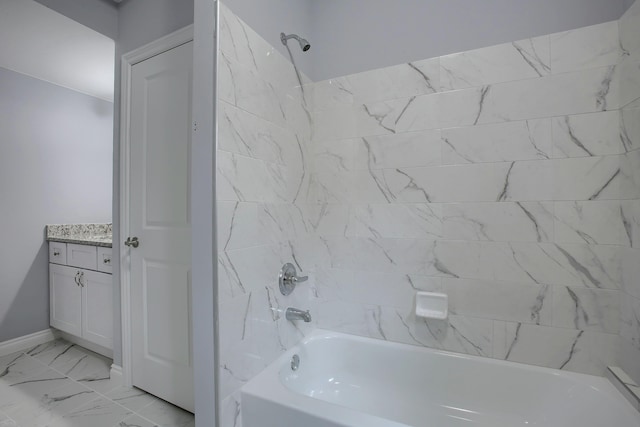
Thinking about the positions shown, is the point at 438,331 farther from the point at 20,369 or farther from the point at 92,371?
the point at 20,369

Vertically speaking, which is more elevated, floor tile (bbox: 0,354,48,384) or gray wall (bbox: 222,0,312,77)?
gray wall (bbox: 222,0,312,77)

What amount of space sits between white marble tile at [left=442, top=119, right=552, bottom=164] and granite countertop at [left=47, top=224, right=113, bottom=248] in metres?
2.65

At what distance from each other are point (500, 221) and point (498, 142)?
39cm

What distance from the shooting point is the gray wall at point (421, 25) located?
1.25 m

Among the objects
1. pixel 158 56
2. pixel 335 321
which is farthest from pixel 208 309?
pixel 158 56

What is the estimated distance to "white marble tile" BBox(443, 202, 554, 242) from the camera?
1271mm

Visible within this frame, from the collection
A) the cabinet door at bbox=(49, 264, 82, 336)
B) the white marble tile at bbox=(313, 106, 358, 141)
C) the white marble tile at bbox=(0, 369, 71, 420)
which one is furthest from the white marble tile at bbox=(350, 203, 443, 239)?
the cabinet door at bbox=(49, 264, 82, 336)

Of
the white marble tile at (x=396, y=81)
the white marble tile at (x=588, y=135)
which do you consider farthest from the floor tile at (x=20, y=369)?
the white marble tile at (x=588, y=135)

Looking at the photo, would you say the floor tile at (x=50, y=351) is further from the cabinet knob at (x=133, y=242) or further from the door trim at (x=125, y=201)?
the cabinet knob at (x=133, y=242)

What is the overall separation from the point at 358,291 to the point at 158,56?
188 centimetres

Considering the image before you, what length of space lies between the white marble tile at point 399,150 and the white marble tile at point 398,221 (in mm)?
240

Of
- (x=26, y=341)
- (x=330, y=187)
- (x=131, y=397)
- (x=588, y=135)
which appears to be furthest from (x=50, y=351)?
(x=588, y=135)

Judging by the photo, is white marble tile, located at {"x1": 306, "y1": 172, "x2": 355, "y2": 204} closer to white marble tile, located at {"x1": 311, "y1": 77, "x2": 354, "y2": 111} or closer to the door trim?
white marble tile, located at {"x1": 311, "y1": 77, "x2": 354, "y2": 111}

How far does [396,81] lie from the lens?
1.54 metres
